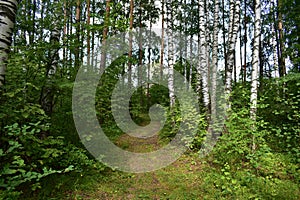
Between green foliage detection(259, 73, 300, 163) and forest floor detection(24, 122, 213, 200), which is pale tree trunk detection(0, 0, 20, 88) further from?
green foliage detection(259, 73, 300, 163)

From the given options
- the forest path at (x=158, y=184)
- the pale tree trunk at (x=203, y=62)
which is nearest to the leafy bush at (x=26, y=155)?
the forest path at (x=158, y=184)

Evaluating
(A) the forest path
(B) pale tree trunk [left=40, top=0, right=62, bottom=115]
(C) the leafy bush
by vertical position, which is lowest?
(A) the forest path

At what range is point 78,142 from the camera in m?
5.78

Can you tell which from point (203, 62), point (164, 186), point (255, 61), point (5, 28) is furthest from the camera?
point (203, 62)

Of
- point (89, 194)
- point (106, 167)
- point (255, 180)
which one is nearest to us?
point (89, 194)

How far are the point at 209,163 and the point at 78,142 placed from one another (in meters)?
3.86

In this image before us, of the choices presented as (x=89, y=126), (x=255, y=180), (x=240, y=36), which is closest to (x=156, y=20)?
(x=240, y=36)

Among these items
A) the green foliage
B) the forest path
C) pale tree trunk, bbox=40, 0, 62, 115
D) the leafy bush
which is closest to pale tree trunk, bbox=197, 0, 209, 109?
the green foliage

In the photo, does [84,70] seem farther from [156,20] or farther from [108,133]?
[156,20]

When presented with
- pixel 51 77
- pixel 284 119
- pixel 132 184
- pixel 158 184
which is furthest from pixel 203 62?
pixel 51 77

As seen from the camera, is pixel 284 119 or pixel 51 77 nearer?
pixel 51 77

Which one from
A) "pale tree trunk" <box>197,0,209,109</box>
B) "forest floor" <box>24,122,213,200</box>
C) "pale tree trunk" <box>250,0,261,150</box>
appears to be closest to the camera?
"forest floor" <box>24,122,213,200</box>

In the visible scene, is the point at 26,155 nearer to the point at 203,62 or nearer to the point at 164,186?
the point at 164,186

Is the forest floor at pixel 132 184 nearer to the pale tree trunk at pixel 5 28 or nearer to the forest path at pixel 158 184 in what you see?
the forest path at pixel 158 184
